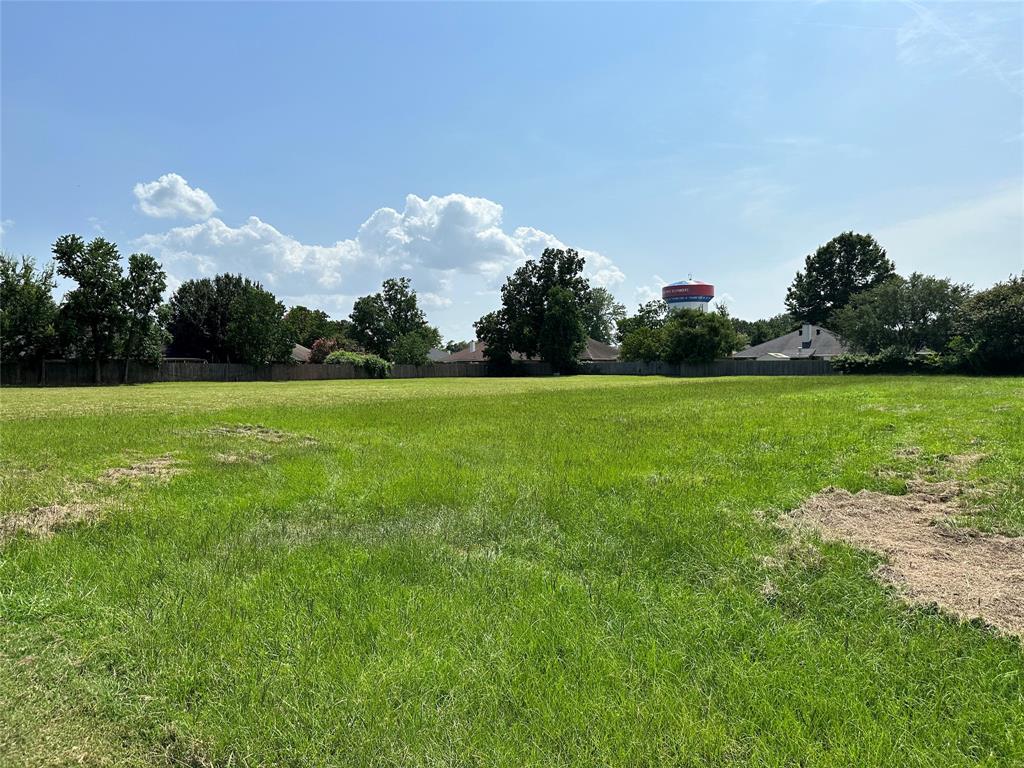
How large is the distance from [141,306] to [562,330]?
37251mm

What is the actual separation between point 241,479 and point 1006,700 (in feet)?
22.0

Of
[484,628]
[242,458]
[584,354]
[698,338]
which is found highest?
[698,338]

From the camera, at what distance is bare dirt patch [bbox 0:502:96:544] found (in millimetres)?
4375

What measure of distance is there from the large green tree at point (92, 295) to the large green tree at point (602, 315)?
63.6m

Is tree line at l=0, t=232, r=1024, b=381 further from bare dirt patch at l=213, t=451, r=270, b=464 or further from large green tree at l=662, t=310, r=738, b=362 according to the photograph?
bare dirt patch at l=213, t=451, r=270, b=464

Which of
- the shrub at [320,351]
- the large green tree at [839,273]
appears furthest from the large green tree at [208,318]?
the large green tree at [839,273]

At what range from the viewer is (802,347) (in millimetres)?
53156

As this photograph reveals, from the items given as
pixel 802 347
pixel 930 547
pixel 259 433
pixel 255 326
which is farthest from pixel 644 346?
pixel 930 547

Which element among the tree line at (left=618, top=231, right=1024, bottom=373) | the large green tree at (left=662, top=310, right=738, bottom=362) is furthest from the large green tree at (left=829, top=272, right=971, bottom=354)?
the large green tree at (left=662, top=310, right=738, bottom=362)

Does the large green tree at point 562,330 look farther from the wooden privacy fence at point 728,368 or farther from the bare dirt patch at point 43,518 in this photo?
the bare dirt patch at point 43,518

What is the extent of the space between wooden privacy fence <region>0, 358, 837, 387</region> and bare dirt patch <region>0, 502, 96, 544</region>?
1542 inches

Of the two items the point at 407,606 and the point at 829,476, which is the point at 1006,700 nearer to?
the point at 407,606

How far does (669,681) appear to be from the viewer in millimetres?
2395

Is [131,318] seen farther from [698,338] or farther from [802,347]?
[802,347]
